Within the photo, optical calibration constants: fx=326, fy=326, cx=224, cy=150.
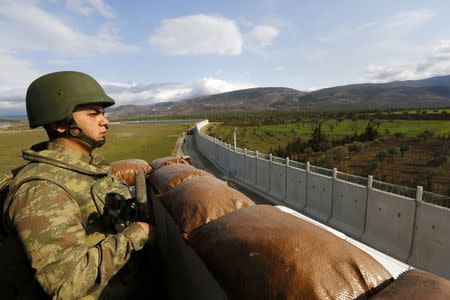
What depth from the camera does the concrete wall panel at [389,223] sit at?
6195 mm

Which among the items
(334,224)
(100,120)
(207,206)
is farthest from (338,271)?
(334,224)

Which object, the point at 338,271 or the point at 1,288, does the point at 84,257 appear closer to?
the point at 1,288

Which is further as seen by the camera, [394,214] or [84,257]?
[394,214]

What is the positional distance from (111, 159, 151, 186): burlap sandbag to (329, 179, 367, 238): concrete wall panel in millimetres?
4816

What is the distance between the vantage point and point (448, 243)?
538 centimetres

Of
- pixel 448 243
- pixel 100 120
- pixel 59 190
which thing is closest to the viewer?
pixel 59 190

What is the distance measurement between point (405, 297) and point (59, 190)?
1.93 metres

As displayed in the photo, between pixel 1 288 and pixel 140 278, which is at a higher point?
pixel 1 288

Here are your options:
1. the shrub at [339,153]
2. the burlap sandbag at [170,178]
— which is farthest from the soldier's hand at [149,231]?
the shrub at [339,153]

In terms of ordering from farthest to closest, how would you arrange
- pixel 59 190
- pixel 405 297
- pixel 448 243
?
pixel 448 243 < pixel 59 190 < pixel 405 297

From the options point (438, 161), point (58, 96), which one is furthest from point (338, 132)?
point (58, 96)

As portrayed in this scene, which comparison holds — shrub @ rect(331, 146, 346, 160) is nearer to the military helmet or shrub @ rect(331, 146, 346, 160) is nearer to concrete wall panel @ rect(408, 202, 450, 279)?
concrete wall panel @ rect(408, 202, 450, 279)

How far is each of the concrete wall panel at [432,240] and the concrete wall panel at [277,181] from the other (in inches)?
235

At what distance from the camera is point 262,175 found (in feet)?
45.3
